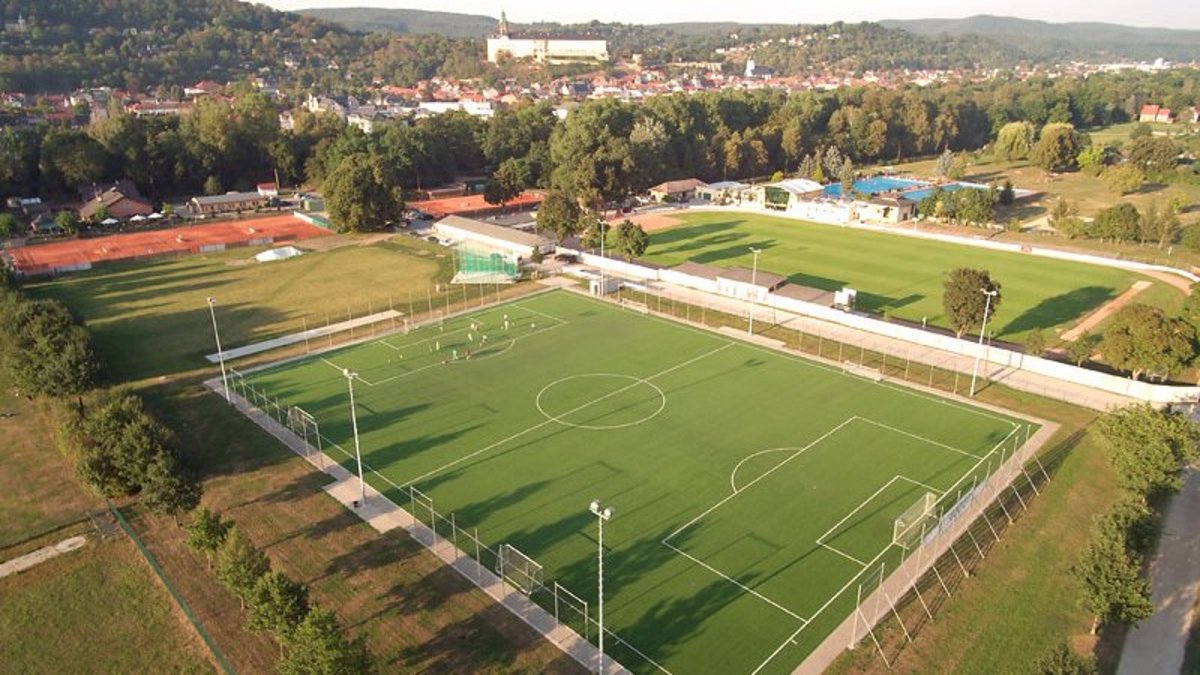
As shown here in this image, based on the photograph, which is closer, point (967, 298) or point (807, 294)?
point (967, 298)

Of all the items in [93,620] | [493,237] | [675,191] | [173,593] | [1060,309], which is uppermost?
[675,191]

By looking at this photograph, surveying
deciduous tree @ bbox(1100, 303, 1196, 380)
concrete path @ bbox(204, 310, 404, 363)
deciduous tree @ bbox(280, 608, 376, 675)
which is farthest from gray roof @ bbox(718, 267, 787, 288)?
deciduous tree @ bbox(280, 608, 376, 675)

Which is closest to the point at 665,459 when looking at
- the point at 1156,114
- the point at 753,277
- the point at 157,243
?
the point at 753,277

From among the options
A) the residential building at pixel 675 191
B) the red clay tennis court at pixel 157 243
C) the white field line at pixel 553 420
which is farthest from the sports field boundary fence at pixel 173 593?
the residential building at pixel 675 191

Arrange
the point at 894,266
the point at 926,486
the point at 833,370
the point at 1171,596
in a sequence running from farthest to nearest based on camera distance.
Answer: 1. the point at 894,266
2. the point at 833,370
3. the point at 926,486
4. the point at 1171,596

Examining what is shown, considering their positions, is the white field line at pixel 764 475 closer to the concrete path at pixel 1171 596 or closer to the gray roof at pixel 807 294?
the concrete path at pixel 1171 596

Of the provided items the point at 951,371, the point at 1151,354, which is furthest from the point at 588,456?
Result: the point at 1151,354

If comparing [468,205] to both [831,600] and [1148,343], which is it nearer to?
[1148,343]
